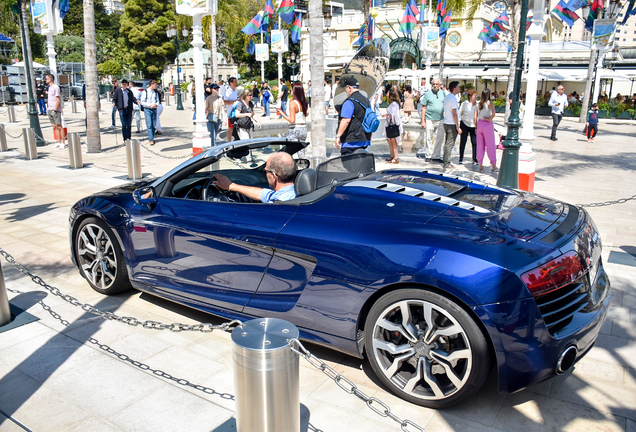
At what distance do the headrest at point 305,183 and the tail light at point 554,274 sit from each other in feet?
5.35

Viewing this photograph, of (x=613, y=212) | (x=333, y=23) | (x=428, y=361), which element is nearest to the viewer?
(x=428, y=361)

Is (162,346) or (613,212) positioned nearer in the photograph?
(162,346)

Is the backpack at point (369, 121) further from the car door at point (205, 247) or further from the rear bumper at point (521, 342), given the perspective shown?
the rear bumper at point (521, 342)

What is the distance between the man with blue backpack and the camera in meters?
7.82

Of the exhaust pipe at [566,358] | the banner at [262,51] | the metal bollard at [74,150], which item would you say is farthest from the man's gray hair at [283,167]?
the banner at [262,51]

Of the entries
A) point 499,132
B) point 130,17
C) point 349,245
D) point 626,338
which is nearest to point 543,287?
point 349,245

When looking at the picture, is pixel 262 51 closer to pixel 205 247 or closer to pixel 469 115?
pixel 469 115

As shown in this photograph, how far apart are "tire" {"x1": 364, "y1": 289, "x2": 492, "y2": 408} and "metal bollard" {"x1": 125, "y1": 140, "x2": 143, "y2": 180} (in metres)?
8.56

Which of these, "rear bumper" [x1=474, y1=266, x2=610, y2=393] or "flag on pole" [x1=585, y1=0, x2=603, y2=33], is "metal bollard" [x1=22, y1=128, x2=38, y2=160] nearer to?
"rear bumper" [x1=474, y1=266, x2=610, y2=393]

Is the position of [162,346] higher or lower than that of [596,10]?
lower

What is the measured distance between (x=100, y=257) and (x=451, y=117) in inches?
335

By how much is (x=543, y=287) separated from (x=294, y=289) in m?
1.48

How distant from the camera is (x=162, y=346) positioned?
3842mm

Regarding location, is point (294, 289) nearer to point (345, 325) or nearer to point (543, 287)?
point (345, 325)
